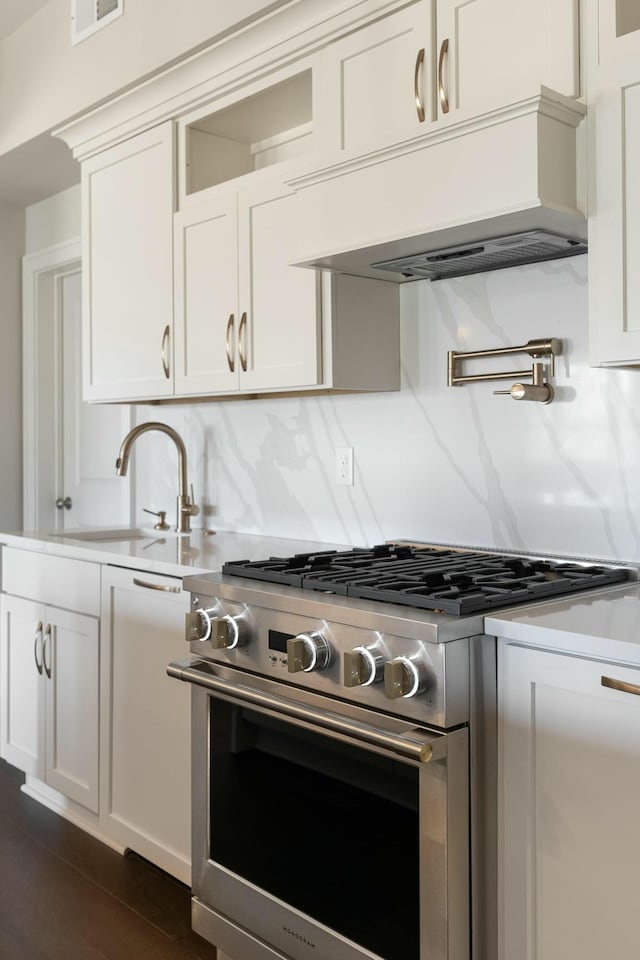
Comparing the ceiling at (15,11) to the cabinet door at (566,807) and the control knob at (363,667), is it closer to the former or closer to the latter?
the control knob at (363,667)

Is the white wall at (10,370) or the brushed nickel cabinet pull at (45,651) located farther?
the white wall at (10,370)

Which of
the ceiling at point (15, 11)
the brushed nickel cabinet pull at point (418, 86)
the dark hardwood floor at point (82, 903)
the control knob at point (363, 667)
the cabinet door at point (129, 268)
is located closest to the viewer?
the control knob at point (363, 667)

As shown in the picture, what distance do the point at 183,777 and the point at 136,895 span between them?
1.31 ft

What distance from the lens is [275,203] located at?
2420 millimetres

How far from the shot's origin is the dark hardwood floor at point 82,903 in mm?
2191

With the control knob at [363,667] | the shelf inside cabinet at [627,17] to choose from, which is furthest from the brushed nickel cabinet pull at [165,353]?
the shelf inside cabinet at [627,17]

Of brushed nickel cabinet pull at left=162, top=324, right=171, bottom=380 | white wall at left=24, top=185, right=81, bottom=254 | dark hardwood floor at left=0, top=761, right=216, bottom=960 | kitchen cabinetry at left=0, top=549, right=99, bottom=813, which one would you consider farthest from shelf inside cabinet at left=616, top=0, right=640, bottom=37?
white wall at left=24, top=185, right=81, bottom=254

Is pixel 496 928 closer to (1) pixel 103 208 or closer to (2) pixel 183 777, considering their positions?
(2) pixel 183 777

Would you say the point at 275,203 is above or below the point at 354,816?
above

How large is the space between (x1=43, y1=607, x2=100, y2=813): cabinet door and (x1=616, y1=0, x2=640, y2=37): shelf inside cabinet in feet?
6.79

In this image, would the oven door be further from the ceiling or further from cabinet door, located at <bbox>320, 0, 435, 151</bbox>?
the ceiling

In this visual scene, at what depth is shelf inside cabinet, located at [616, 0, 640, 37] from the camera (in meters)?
1.70

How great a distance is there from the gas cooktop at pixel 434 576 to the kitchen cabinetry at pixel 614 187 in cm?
47

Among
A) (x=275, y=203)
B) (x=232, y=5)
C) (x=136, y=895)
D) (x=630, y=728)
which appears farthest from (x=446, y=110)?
(x=136, y=895)
